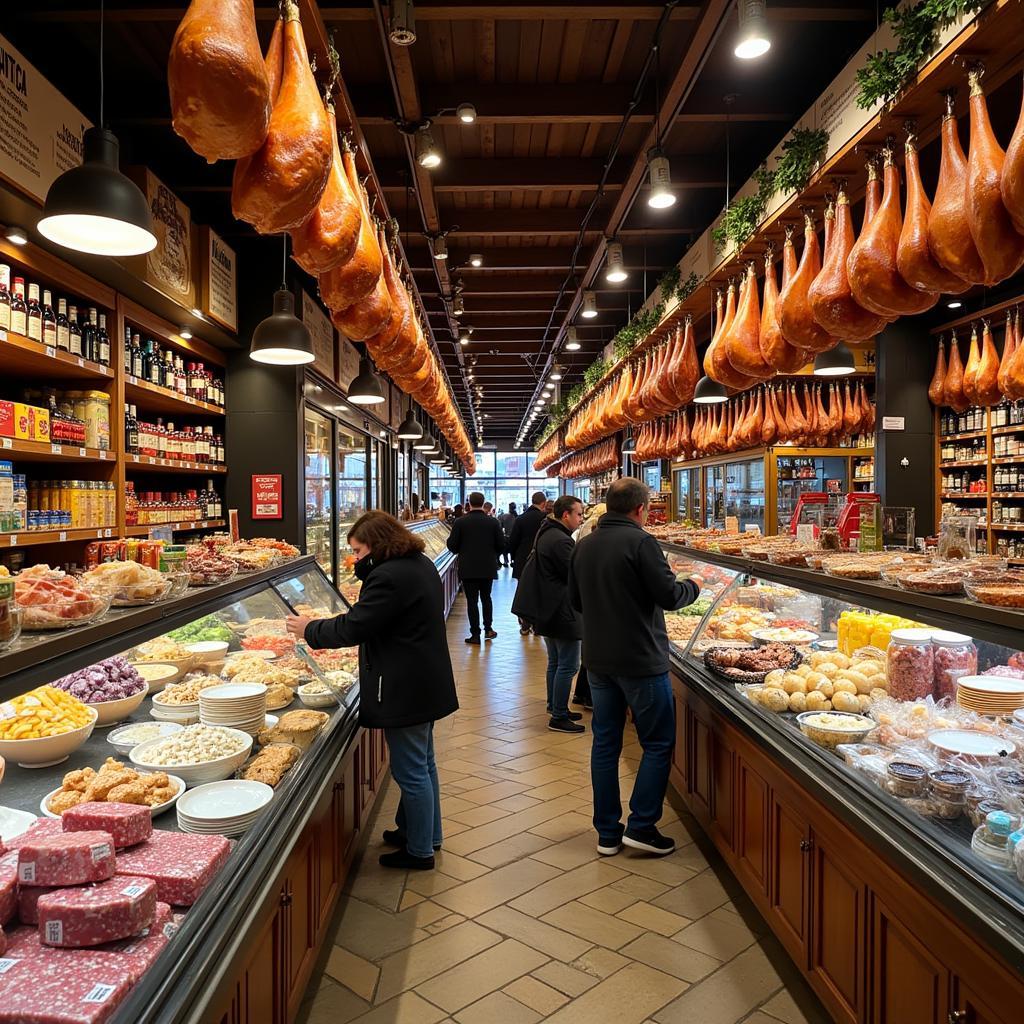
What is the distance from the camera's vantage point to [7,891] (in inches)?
66.4

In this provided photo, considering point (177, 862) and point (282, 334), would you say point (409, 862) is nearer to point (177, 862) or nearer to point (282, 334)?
point (177, 862)

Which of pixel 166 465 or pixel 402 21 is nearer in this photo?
pixel 402 21

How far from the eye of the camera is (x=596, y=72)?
4.98m

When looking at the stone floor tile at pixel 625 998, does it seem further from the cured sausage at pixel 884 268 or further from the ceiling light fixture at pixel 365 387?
the ceiling light fixture at pixel 365 387

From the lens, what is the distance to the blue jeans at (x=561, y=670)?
628cm

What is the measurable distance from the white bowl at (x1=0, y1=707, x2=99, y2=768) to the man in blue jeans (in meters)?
2.38

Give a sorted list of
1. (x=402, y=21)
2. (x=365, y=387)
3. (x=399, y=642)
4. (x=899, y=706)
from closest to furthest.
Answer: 1. (x=899, y=706)
2. (x=402, y=21)
3. (x=399, y=642)
4. (x=365, y=387)

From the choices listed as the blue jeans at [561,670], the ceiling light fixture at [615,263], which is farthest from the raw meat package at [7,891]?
the ceiling light fixture at [615,263]

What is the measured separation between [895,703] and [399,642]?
212cm

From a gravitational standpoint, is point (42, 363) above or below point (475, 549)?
above

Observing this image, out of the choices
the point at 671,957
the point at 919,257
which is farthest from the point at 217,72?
the point at 671,957

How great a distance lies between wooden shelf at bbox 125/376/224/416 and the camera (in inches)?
207

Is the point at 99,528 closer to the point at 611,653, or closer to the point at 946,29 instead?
the point at 611,653

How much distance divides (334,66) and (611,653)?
9.46ft
